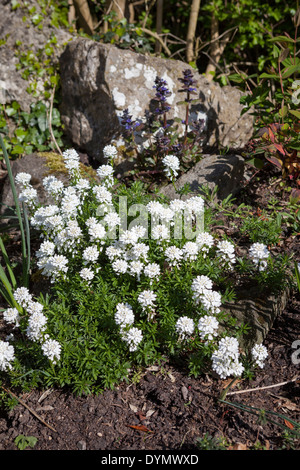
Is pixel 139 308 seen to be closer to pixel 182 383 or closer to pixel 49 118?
pixel 182 383

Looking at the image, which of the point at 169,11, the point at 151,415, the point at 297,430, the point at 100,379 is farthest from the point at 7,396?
the point at 169,11

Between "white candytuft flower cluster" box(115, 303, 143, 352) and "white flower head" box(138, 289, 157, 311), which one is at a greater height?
"white flower head" box(138, 289, 157, 311)

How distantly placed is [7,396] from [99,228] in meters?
1.45

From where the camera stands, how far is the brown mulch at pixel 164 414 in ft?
9.11

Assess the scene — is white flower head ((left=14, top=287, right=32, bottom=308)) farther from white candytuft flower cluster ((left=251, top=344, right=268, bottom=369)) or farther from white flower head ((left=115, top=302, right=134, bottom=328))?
white candytuft flower cluster ((left=251, top=344, right=268, bottom=369))

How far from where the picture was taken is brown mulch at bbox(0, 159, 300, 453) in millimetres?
2775

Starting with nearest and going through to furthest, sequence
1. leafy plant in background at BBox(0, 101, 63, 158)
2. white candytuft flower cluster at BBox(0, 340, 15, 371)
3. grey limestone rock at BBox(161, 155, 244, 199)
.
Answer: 1. white candytuft flower cluster at BBox(0, 340, 15, 371)
2. grey limestone rock at BBox(161, 155, 244, 199)
3. leafy plant in background at BBox(0, 101, 63, 158)

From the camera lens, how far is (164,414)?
9.67 feet

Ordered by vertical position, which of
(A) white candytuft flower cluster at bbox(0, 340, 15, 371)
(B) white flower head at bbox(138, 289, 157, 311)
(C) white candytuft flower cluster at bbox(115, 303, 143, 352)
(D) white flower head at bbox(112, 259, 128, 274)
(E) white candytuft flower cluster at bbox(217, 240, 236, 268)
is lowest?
(A) white candytuft flower cluster at bbox(0, 340, 15, 371)

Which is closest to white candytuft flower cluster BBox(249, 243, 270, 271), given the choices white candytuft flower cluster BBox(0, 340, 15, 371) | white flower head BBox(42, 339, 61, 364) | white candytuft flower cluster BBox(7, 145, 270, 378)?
white candytuft flower cluster BBox(7, 145, 270, 378)

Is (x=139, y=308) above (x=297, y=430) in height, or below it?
above

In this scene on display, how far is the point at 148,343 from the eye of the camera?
121 inches

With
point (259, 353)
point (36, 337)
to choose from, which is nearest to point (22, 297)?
point (36, 337)

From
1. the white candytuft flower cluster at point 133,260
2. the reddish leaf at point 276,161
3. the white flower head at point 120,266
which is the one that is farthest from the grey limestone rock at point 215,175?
the white flower head at point 120,266
